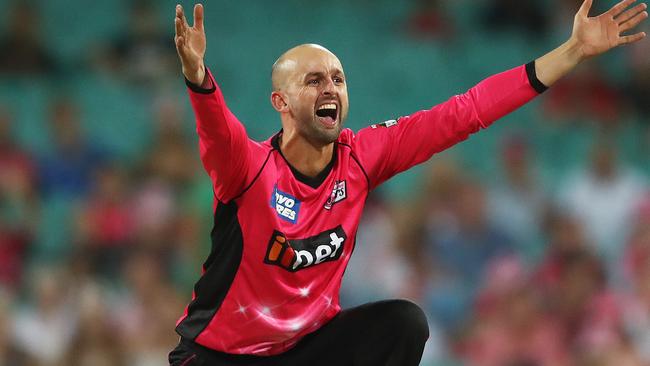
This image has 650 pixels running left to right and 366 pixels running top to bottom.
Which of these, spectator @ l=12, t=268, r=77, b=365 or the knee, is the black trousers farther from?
spectator @ l=12, t=268, r=77, b=365

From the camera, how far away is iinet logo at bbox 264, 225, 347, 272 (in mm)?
5082

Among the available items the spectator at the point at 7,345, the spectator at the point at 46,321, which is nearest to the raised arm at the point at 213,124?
the spectator at the point at 7,345

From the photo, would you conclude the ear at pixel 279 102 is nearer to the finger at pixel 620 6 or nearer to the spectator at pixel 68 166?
the finger at pixel 620 6

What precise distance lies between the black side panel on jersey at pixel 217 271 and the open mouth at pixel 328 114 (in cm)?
57

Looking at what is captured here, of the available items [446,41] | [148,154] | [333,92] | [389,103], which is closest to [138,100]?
[148,154]

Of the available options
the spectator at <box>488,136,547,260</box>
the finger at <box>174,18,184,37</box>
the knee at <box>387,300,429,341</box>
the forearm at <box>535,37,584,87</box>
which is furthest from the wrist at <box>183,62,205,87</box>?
the spectator at <box>488,136,547,260</box>

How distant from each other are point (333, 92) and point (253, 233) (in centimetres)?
74

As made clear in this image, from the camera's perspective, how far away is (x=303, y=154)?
5328 mm

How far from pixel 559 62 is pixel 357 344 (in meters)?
1.57

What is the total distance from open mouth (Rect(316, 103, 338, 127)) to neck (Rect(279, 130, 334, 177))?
0.14m

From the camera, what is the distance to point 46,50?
35.4 feet

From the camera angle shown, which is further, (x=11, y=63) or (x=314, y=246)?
(x=11, y=63)

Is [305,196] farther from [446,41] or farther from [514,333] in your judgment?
[446,41]

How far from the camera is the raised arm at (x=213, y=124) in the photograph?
4602 mm
